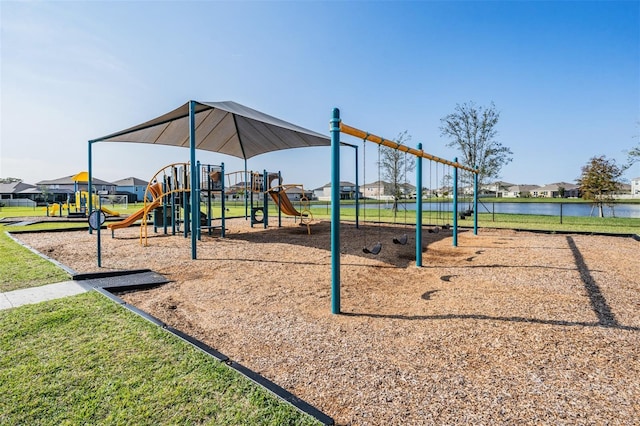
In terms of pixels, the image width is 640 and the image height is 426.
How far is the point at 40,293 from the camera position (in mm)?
3930

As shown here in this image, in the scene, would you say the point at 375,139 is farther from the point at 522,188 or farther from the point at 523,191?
the point at 522,188

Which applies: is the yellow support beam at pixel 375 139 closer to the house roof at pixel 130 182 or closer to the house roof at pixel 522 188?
the house roof at pixel 130 182

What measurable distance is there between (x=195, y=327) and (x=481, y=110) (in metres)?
20.0

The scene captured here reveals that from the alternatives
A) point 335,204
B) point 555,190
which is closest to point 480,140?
point 335,204

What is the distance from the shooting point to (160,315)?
130 inches

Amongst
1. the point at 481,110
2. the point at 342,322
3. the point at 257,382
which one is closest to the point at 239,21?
the point at 342,322

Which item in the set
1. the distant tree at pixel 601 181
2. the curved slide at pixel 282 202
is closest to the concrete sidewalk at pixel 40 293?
the curved slide at pixel 282 202

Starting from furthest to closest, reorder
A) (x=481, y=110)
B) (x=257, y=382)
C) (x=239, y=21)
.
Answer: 1. (x=481, y=110)
2. (x=239, y=21)
3. (x=257, y=382)

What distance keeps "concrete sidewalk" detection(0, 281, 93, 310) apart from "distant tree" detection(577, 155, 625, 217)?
28.4 metres

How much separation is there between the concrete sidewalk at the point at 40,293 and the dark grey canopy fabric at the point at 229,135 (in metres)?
4.77

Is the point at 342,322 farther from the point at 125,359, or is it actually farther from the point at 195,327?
the point at 125,359

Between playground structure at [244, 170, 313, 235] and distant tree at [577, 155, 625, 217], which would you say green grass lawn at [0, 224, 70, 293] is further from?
distant tree at [577, 155, 625, 217]

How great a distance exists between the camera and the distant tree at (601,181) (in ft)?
72.5

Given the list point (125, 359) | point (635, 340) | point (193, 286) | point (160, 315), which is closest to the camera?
point (125, 359)
